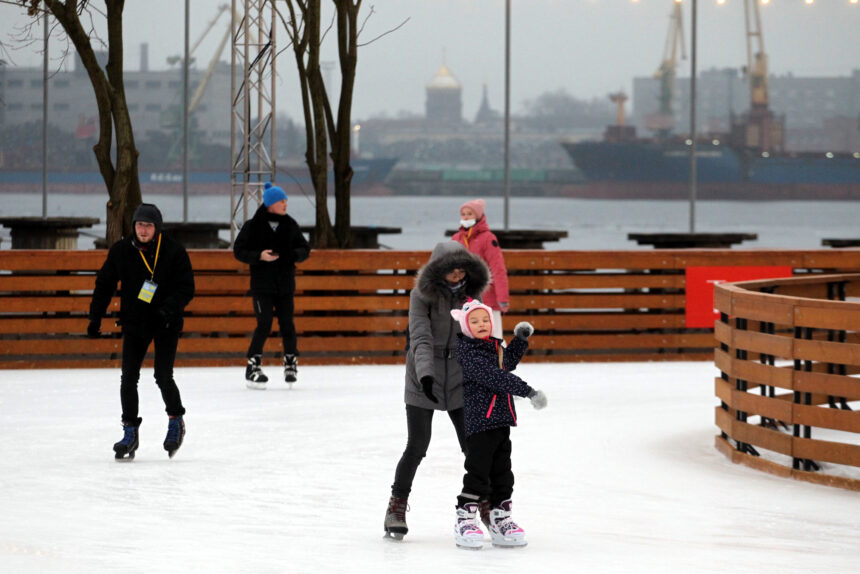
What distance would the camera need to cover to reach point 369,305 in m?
12.3

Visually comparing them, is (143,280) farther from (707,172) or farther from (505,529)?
(707,172)

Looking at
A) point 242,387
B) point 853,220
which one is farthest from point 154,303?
point 853,220

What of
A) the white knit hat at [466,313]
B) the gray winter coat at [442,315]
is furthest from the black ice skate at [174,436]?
the white knit hat at [466,313]

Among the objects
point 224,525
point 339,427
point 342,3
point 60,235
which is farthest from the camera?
point 60,235

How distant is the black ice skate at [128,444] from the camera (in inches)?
290

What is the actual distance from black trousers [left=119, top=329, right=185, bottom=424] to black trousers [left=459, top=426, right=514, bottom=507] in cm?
253

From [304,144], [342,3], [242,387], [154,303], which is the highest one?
[342,3]

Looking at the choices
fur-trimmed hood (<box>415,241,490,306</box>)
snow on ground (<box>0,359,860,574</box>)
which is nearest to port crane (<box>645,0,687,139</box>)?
snow on ground (<box>0,359,860,574</box>)

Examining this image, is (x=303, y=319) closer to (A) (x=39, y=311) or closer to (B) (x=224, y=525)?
(A) (x=39, y=311)

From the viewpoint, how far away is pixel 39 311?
1185 centimetres

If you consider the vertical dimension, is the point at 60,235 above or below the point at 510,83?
below

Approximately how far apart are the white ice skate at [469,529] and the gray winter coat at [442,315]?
1.33 ft

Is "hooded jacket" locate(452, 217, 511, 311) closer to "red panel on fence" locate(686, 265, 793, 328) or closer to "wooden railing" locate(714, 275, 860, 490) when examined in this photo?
"wooden railing" locate(714, 275, 860, 490)

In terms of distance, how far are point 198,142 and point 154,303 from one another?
15.5 meters
